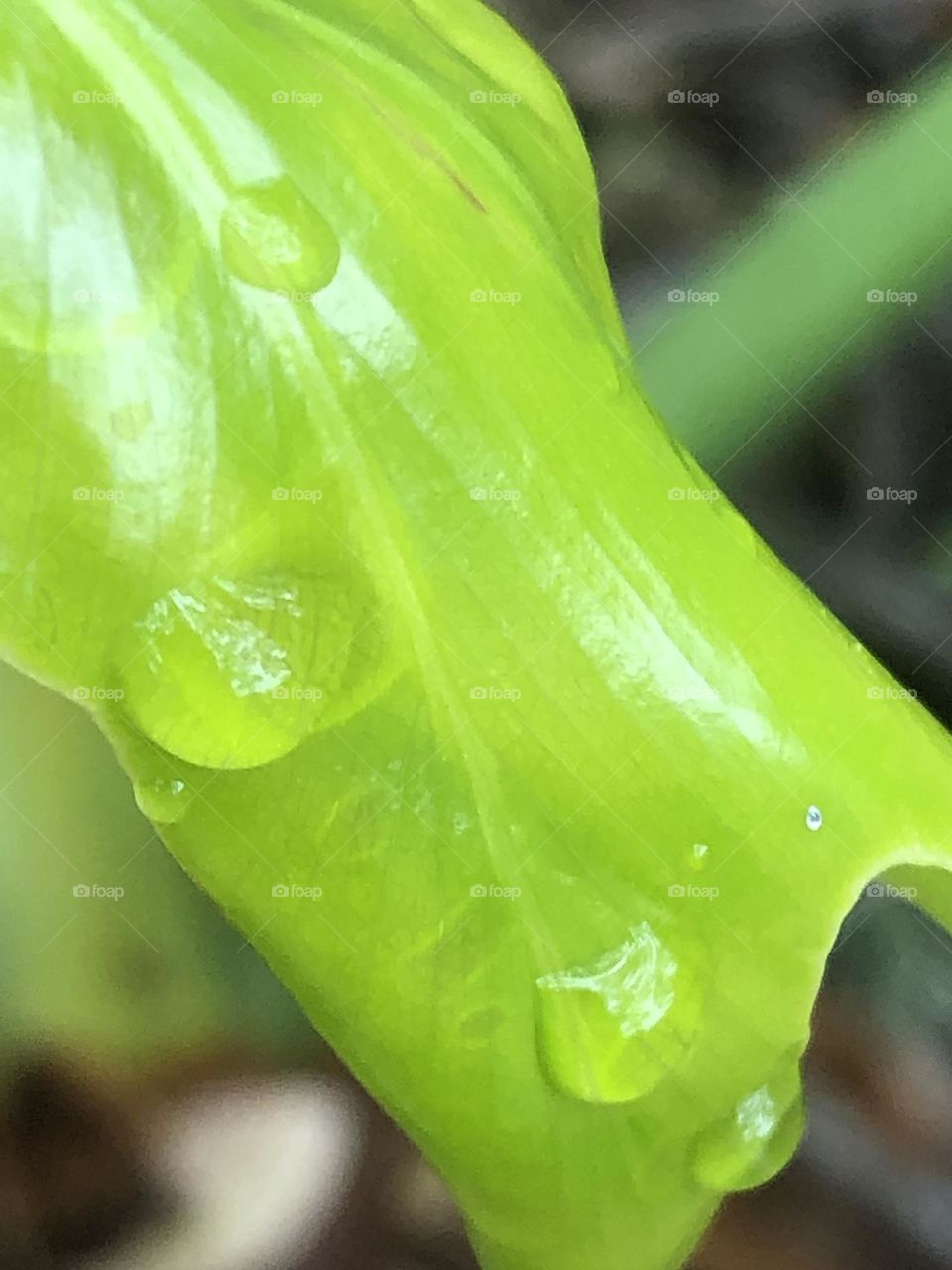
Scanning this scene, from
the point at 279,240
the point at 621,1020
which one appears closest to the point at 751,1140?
the point at 621,1020

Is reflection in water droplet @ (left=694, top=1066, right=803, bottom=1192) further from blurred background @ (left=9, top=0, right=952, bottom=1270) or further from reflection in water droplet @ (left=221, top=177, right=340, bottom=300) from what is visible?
reflection in water droplet @ (left=221, top=177, right=340, bottom=300)

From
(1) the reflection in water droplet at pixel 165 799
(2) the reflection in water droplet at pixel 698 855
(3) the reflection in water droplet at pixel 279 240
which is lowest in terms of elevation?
(2) the reflection in water droplet at pixel 698 855

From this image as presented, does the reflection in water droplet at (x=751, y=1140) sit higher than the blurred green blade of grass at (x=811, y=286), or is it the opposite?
the blurred green blade of grass at (x=811, y=286)

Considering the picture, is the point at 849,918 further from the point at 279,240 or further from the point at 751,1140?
the point at 279,240

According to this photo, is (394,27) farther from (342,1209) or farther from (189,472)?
(342,1209)

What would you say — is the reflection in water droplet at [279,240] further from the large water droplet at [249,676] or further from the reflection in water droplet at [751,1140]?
Answer: the reflection in water droplet at [751,1140]

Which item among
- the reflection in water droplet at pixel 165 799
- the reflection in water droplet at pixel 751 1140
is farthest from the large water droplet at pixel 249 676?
→ the reflection in water droplet at pixel 751 1140
